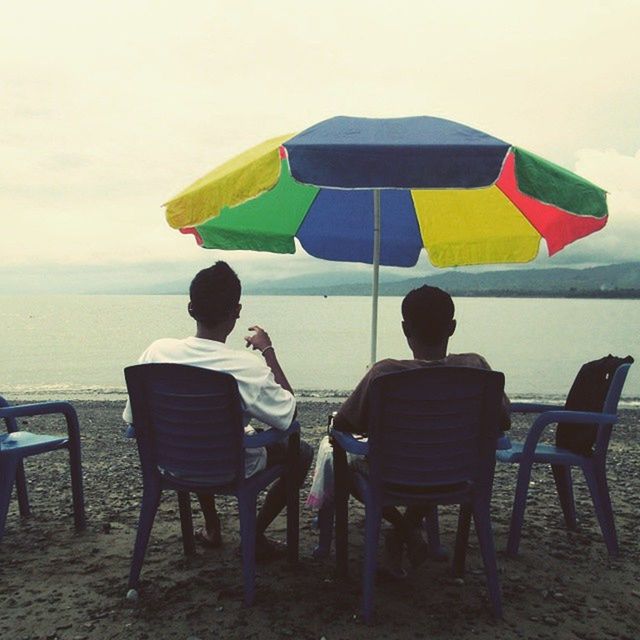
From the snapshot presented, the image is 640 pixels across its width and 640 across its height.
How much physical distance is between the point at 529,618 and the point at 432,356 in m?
1.43

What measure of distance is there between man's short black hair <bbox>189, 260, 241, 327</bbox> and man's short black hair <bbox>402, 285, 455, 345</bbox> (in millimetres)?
970

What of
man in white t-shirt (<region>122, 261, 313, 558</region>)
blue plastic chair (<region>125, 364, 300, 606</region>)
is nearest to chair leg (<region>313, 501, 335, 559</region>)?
man in white t-shirt (<region>122, 261, 313, 558</region>)

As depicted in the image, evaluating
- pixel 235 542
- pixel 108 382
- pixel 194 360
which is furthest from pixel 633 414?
pixel 108 382

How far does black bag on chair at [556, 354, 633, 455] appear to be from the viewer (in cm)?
441

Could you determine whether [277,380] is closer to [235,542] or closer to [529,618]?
[235,542]

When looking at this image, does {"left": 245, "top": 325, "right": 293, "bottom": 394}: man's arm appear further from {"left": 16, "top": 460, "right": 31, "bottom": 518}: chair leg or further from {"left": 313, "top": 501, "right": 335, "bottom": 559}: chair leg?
{"left": 16, "top": 460, "right": 31, "bottom": 518}: chair leg

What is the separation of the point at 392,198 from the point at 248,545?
11.0 ft

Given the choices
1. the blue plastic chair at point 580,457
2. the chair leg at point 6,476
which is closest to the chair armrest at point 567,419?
the blue plastic chair at point 580,457

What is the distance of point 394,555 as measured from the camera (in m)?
3.85

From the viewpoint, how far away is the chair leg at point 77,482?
473 cm

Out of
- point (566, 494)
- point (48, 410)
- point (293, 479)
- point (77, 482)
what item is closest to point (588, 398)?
point (566, 494)

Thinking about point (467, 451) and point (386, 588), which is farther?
point (386, 588)

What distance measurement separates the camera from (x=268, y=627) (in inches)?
131

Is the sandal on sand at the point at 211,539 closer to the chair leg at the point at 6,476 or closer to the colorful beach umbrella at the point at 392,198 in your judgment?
the chair leg at the point at 6,476
